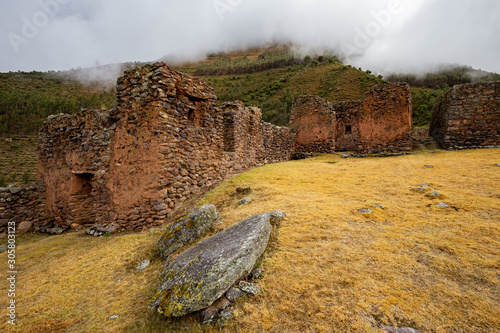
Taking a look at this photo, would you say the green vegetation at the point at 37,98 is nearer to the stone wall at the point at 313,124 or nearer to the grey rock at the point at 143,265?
the stone wall at the point at 313,124

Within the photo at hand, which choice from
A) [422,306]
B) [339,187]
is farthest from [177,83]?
[422,306]

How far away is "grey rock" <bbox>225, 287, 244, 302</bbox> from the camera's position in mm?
2508

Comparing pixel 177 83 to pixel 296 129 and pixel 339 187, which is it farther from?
pixel 296 129

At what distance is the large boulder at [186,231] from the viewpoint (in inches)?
164

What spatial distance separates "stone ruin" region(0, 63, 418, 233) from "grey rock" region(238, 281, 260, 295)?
157 inches

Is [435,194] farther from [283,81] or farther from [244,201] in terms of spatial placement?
Result: [283,81]

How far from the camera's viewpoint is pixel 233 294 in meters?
2.54

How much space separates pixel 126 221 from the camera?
6.07 metres

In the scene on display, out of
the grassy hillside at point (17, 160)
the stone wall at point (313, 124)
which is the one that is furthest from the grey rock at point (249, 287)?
the grassy hillside at point (17, 160)

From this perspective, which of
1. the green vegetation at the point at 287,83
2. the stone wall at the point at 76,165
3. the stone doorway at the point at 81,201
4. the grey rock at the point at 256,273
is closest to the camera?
the grey rock at the point at 256,273

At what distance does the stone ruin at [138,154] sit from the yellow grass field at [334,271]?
121 centimetres

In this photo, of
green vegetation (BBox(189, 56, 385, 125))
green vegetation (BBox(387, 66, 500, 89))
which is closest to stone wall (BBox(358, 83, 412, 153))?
green vegetation (BBox(189, 56, 385, 125))

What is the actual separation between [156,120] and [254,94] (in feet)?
173

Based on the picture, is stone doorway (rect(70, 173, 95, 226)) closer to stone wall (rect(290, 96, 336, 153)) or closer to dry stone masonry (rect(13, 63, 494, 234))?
dry stone masonry (rect(13, 63, 494, 234))
